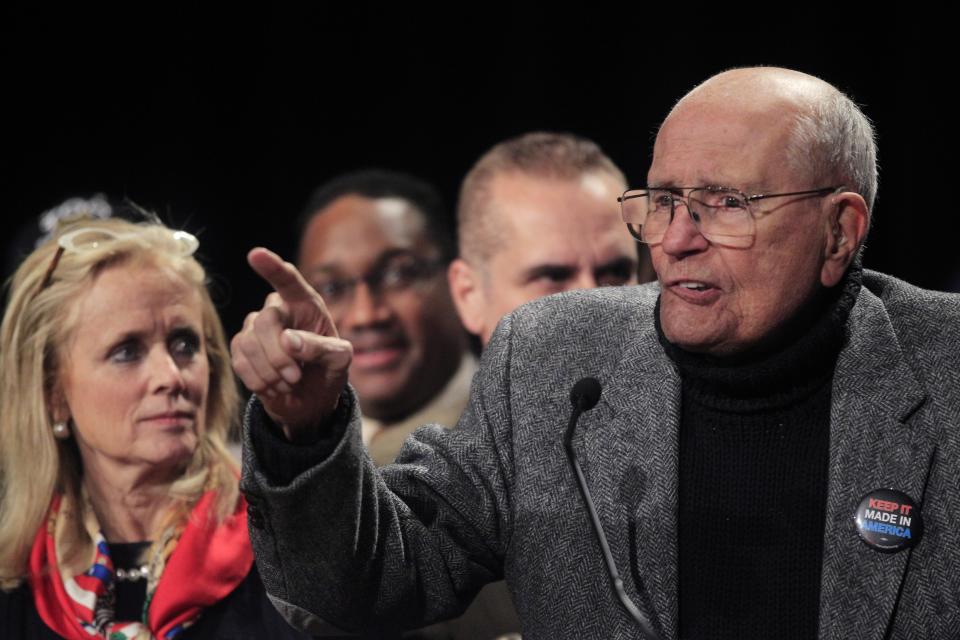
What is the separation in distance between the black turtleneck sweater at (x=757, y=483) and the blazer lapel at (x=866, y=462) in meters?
0.04

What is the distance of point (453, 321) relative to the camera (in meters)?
3.88

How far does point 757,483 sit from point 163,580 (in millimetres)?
1256

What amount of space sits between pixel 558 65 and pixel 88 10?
1.81 meters

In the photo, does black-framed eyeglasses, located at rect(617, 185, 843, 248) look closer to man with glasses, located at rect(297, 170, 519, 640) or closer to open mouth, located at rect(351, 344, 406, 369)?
man with glasses, located at rect(297, 170, 519, 640)

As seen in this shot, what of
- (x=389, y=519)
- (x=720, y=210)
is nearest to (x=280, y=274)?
(x=389, y=519)

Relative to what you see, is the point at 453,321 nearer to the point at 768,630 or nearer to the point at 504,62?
the point at 504,62

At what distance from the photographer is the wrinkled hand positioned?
5.33 ft

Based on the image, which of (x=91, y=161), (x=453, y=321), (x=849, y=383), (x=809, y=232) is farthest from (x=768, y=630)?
(x=91, y=161)

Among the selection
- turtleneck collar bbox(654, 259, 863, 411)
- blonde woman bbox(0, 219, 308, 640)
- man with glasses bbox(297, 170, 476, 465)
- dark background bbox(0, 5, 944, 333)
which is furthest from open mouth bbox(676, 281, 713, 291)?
dark background bbox(0, 5, 944, 333)

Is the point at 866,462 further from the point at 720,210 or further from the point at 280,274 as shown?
the point at 280,274

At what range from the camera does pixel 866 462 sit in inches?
72.8

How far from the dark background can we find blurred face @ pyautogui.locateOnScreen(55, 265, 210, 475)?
75.2 inches

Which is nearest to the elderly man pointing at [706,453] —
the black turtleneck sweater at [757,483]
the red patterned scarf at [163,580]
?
the black turtleneck sweater at [757,483]

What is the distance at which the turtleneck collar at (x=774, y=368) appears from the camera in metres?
1.92
